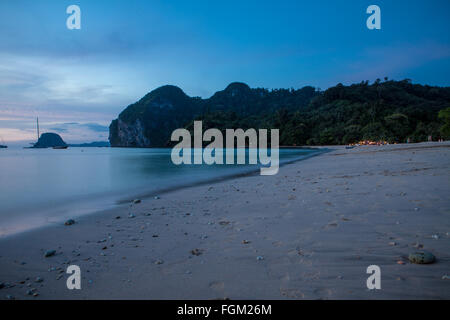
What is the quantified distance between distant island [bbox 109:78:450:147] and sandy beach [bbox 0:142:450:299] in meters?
42.2

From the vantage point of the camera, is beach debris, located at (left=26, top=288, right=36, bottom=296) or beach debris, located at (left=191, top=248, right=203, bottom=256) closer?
beach debris, located at (left=26, top=288, right=36, bottom=296)

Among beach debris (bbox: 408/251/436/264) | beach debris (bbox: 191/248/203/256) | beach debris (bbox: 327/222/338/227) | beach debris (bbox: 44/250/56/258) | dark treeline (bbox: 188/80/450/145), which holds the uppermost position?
dark treeline (bbox: 188/80/450/145)

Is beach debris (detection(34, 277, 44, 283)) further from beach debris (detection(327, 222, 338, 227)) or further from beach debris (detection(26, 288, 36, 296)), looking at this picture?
beach debris (detection(327, 222, 338, 227))

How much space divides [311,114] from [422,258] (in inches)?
4536

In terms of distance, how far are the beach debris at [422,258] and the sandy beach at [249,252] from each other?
77 millimetres

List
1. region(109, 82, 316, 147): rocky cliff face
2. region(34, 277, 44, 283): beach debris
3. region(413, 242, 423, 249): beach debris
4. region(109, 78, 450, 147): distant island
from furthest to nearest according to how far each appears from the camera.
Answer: region(109, 82, 316, 147): rocky cliff face < region(109, 78, 450, 147): distant island < region(413, 242, 423, 249): beach debris < region(34, 277, 44, 283): beach debris

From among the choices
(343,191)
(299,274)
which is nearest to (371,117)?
(343,191)

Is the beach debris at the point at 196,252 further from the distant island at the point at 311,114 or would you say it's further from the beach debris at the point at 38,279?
the distant island at the point at 311,114

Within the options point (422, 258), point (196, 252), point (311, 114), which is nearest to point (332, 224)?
point (422, 258)

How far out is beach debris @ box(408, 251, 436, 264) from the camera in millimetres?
2532

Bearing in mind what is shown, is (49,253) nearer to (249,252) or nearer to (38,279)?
(38,279)

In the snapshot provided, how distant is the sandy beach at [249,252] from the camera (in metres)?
2.34

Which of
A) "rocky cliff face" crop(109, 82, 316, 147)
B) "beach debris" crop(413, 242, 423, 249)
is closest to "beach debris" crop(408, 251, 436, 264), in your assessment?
"beach debris" crop(413, 242, 423, 249)
